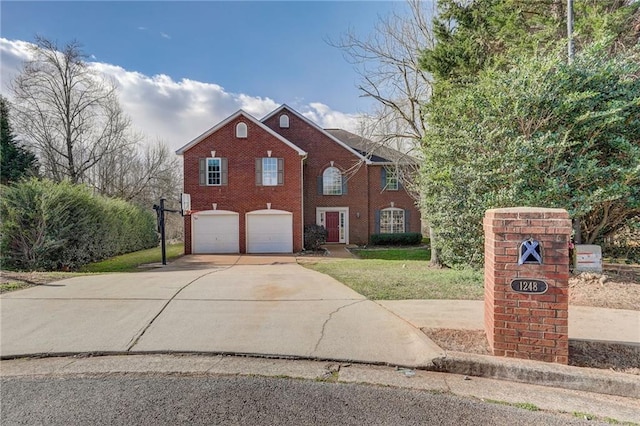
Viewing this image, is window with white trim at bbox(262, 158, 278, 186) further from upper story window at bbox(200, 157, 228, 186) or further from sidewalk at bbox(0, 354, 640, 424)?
sidewalk at bbox(0, 354, 640, 424)

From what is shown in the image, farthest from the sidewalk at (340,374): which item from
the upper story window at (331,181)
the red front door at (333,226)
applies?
the upper story window at (331,181)

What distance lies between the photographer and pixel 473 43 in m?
11.5

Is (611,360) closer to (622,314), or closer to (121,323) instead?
(622,314)

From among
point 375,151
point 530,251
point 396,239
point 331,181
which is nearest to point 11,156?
point 331,181

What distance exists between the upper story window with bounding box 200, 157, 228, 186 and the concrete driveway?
10.4m

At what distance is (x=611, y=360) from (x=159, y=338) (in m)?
5.53

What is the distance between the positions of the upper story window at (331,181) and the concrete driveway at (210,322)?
1429 cm

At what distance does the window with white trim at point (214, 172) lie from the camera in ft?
58.2

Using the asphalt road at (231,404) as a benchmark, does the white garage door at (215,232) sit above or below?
above

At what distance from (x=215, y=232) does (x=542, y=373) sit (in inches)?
631

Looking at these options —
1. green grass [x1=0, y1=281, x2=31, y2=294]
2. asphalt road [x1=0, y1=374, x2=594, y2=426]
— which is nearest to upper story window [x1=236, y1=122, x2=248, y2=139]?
green grass [x1=0, y1=281, x2=31, y2=294]

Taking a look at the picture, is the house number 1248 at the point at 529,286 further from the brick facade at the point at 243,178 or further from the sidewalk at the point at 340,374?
the brick facade at the point at 243,178

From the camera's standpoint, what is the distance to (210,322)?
516cm

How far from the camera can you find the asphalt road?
2855 mm
